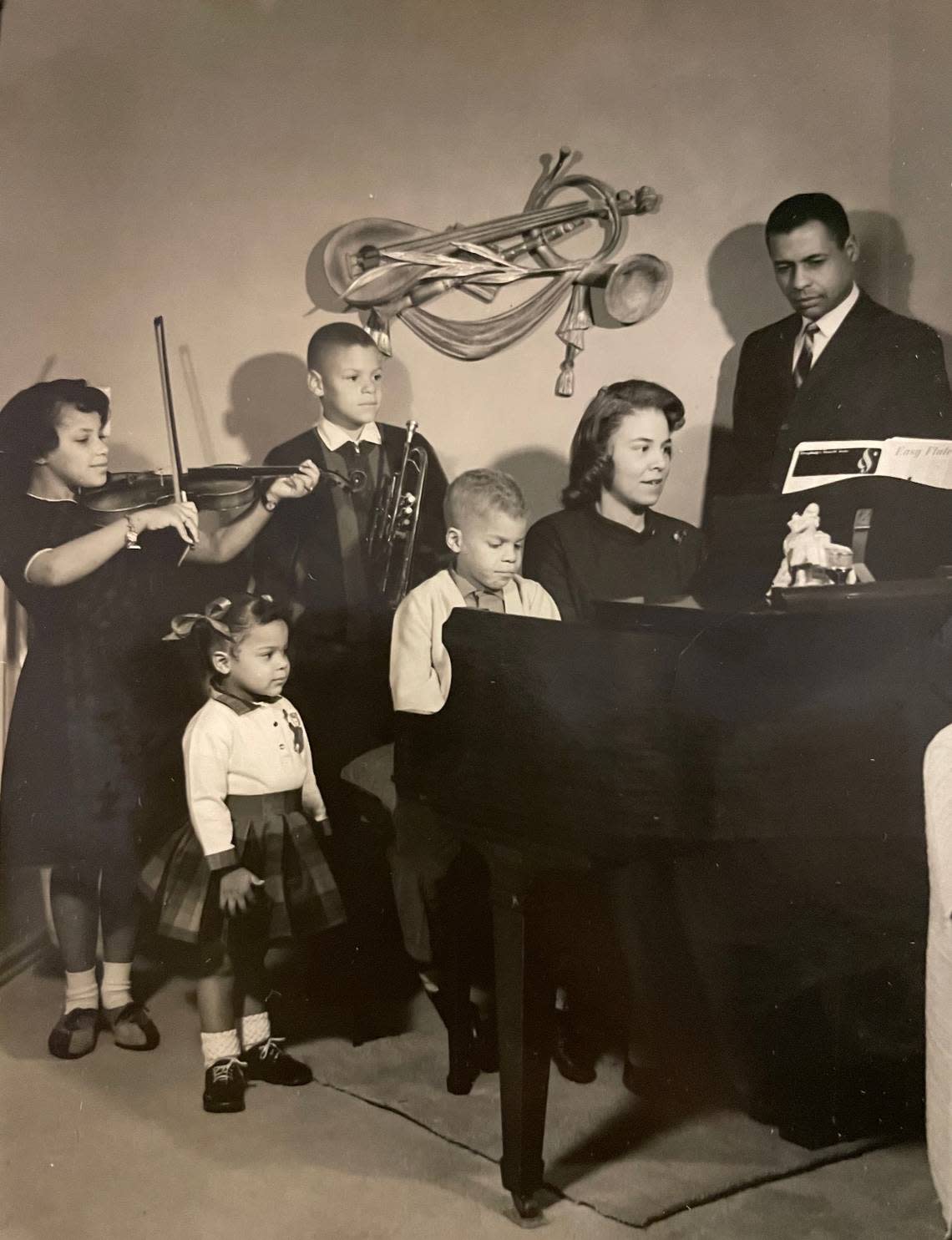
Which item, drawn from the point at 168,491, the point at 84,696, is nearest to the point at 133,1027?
the point at 84,696

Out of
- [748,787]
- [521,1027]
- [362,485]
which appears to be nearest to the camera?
[748,787]

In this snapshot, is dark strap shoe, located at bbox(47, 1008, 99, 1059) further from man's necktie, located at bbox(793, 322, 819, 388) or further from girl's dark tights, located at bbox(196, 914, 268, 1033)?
man's necktie, located at bbox(793, 322, 819, 388)

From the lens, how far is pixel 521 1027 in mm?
1948

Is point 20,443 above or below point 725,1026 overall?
above

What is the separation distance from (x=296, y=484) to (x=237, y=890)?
749 millimetres

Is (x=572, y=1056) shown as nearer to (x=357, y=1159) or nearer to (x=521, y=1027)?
(x=521, y=1027)

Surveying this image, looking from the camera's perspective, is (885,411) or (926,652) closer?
(926,652)

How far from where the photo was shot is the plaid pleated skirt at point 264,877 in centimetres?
212

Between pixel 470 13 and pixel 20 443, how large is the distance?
1.14 m

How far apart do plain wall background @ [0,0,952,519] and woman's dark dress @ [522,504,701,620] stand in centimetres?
5

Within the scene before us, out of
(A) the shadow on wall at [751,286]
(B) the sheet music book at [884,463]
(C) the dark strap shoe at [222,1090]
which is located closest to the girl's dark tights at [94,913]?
(C) the dark strap shoe at [222,1090]

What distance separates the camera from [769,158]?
2096 mm

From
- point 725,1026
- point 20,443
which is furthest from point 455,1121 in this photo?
point 20,443

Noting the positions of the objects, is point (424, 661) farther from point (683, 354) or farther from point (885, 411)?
point (885, 411)
